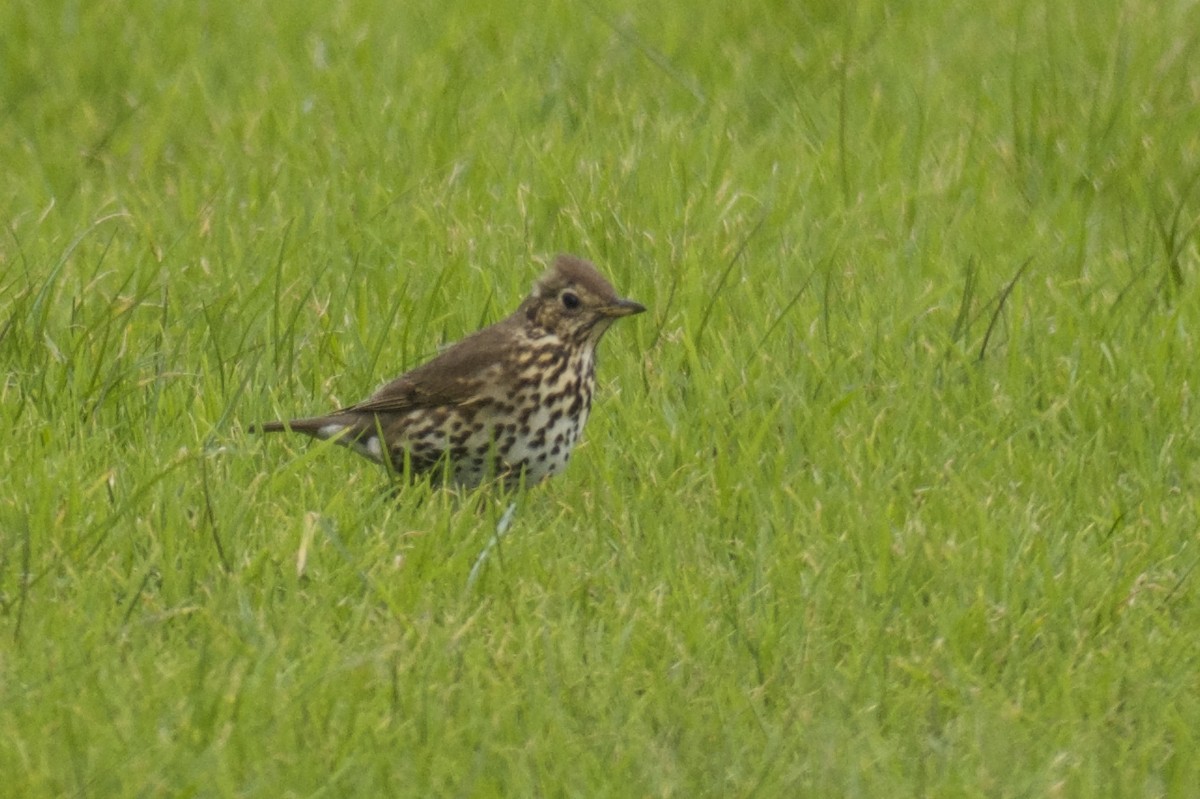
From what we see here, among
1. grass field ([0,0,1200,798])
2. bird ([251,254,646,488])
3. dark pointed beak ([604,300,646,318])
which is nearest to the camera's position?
grass field ([0,0,1200,798])

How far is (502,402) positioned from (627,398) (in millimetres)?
656

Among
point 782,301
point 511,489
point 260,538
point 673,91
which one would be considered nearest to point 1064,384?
point 782,301

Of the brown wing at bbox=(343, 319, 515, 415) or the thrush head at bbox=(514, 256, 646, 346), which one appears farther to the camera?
the thrush head at bbox=(514, 256, 646, 346)

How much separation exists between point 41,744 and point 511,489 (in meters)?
2.00

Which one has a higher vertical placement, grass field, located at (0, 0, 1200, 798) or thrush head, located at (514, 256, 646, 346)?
thrush head, located at (514, 256, 646, 346)

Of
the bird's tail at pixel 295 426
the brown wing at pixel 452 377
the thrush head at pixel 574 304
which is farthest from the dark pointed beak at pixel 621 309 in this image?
the bird's tail at pixel 295 426

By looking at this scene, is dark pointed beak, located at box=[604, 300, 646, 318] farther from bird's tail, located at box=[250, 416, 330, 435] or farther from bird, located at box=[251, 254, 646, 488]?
bird's tail, located at box=[250, 416, 330, 435]

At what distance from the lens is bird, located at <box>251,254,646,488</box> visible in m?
5.96

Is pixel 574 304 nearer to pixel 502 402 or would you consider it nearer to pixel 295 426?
pixel 502 402

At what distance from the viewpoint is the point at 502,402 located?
19.7 ft

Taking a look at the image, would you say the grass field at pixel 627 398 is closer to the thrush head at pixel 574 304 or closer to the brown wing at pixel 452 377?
the brown wing at pixel 452 377

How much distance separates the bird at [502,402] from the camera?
5.96m

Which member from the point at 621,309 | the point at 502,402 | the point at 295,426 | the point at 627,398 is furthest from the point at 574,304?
the point at 295,426

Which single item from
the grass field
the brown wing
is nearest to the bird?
the brown wing
